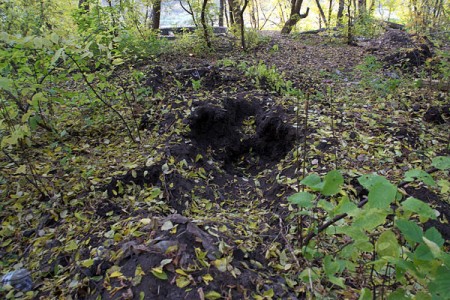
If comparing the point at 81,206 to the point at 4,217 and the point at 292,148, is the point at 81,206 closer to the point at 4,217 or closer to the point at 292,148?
the point at 4,217

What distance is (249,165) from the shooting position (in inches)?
145

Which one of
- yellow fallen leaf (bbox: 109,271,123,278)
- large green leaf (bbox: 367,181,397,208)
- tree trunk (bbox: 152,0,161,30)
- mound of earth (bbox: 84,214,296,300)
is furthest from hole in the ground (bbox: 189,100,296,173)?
tree trunk (bbox: 152,0,161,30)

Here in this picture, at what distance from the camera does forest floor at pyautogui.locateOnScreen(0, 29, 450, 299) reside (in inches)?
71.4

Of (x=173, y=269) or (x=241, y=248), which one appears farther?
(x=241, y=248)

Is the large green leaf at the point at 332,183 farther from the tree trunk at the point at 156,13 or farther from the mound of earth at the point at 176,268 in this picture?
the tree trunk at the point at 156,13

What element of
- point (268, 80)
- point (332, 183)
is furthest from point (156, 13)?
point (332, 183)

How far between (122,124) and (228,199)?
5.68 feet

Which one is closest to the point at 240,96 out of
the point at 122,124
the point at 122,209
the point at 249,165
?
the point at 249,165

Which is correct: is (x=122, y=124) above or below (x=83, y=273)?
above

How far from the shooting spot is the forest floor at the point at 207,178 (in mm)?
1813

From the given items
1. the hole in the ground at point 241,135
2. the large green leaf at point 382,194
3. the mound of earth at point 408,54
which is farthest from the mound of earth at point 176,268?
the mound of earth at point 408,54

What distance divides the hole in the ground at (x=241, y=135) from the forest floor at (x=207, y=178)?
0.01 meters

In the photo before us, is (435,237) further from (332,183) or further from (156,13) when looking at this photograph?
(156,13)

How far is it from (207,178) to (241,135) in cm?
96
